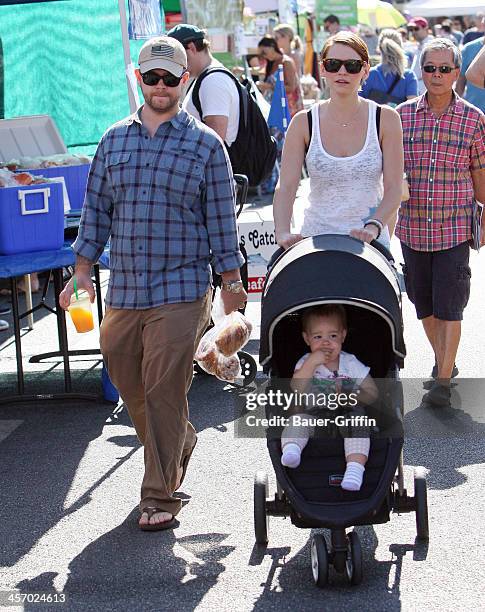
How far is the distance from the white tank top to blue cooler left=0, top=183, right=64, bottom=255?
2.11 m

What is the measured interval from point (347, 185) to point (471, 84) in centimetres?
451

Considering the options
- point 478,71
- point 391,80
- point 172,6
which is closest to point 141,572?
point 478,71

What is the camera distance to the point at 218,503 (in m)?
5.79

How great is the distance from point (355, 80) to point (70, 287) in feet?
5.24

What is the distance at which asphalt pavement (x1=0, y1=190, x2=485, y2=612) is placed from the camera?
15.4 ft

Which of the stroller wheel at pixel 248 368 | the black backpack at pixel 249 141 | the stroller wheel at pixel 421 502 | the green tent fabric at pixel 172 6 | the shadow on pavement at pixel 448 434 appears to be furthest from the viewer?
the green tent fabric at pixel 172 6

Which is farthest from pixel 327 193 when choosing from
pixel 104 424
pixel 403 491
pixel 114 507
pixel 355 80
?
pixel 104 424

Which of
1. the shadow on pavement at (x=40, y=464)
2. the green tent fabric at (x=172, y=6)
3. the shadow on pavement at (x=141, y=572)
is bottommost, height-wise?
the shadow on pavement at (x=40, y=464)

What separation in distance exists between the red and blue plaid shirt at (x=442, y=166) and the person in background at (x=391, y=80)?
255 inches

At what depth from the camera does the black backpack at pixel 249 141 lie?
25.5 feet

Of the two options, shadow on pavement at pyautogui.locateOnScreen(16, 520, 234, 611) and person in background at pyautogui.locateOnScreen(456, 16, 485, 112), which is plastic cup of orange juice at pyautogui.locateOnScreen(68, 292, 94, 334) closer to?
shadow on pavement at pyautogui.locateOnScreen(16, 520, 234, 611)

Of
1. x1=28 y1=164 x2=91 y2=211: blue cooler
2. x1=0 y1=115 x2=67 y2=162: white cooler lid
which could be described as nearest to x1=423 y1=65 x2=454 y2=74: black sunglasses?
x1=28 y1=164 x2=91 y2=211: blue cooler

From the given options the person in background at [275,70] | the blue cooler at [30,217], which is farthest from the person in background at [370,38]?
the blue cooler at [30,217]

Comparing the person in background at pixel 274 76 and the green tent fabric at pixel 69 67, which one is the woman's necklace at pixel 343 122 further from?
the person in background at pixel 274 76
